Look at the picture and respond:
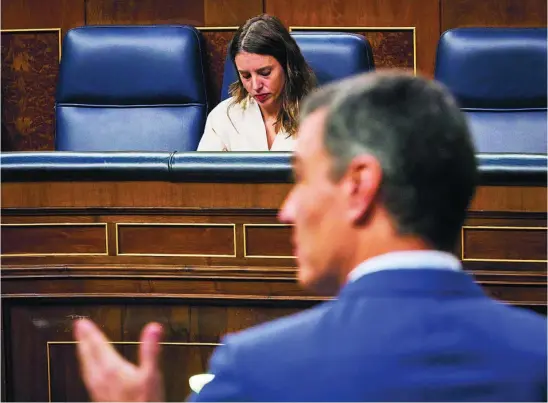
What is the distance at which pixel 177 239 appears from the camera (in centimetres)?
110

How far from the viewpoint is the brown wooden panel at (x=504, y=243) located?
1047 mm

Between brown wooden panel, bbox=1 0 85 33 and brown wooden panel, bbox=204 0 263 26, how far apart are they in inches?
8.7

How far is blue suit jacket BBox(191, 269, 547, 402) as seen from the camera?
0.32m

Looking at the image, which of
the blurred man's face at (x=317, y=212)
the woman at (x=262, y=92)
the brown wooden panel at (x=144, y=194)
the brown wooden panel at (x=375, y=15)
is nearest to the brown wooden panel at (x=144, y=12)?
the brown wooden panel at (x=375, y=15)

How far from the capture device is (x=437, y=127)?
338 mm

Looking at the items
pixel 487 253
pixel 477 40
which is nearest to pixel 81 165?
pixel 487 253

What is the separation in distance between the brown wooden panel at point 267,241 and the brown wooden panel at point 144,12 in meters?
0.72

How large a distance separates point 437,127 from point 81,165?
0.81 meters

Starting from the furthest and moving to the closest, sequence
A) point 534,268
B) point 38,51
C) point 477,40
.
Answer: point 38,51, point 477,40, point 534,268

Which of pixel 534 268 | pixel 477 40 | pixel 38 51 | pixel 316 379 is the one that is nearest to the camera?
pixel 316 379

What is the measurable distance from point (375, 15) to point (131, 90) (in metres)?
0.42

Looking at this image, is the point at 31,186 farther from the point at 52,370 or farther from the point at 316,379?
the point at 316,379

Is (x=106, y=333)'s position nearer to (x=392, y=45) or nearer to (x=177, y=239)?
(x=177, y=239)

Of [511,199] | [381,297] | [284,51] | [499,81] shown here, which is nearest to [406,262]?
[381,297]
